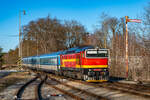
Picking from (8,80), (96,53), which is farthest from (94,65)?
(8,80)

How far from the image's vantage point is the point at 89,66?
1827 centimetres

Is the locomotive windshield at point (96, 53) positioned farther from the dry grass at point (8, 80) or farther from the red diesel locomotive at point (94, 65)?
the dry grass at point (8, 80)

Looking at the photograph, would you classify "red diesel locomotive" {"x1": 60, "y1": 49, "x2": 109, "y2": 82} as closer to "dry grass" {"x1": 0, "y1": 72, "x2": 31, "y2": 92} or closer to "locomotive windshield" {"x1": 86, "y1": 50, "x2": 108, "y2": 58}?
"locomotive windshield" {"x1": 86, "y1": 50, "x2": 108, "y2": 58}

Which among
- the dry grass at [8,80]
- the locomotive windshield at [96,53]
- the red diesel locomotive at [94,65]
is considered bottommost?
the dry grass at [8,80]

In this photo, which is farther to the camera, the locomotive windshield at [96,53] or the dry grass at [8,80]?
the dry grass at [8,80]

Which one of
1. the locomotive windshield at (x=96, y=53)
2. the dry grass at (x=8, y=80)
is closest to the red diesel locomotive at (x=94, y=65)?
the locomotive windshield at (x=96, y=53)

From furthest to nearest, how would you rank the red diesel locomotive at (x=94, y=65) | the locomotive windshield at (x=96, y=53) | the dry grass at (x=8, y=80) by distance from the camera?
the dry grass at (x=8, y=80) < the locomotive windshield at (x=96, y=53) < the red diesel locomotive at (x=94, y=65)

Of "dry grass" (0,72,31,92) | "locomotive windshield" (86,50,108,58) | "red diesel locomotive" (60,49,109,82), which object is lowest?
"dry grass" (0,72,31,92)

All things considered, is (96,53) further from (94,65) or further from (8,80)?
(8,80)

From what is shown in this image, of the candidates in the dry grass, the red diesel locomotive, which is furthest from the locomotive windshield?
the dry grass

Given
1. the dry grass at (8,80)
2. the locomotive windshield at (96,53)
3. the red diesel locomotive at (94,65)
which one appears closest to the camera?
the red diesel locomotive at (94,65)

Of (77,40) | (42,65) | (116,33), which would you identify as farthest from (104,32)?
(77,40)

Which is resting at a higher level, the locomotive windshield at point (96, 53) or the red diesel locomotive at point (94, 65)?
the locomotive windshield at point (96, 53)

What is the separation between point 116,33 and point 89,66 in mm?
16473
